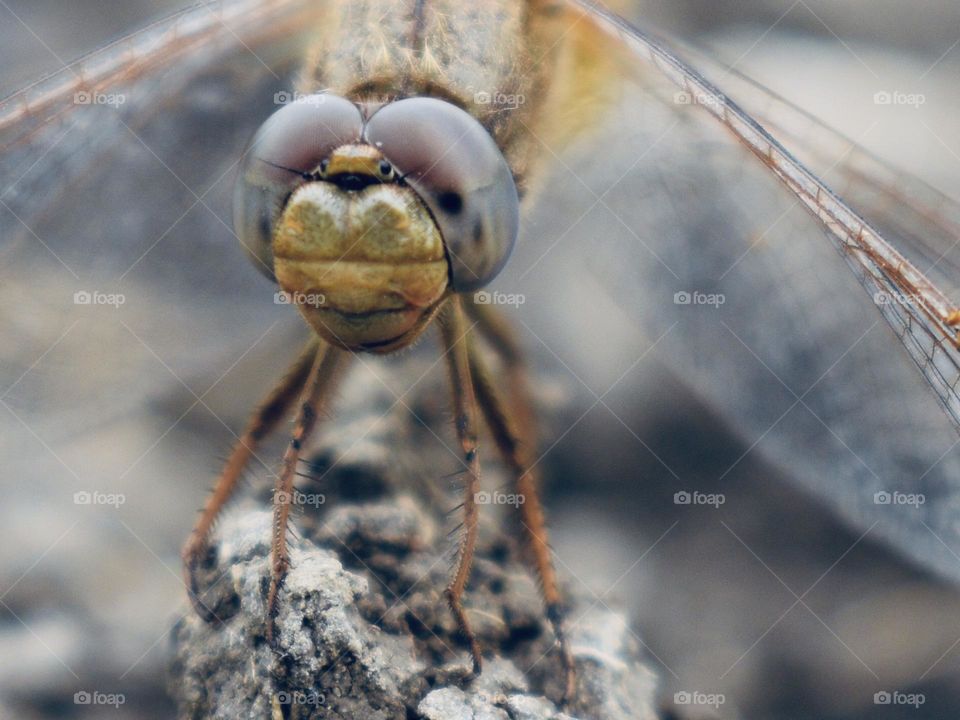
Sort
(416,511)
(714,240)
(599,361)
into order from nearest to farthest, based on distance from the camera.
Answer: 1. (416,511)
2. (714,240)
3. (599,361)

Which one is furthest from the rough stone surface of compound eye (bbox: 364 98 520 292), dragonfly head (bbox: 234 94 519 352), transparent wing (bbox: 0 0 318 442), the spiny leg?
transparent wing (bbox: 0 0 318 442)

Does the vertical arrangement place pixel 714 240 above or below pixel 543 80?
below

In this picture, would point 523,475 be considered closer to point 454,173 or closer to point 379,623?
point 379,623

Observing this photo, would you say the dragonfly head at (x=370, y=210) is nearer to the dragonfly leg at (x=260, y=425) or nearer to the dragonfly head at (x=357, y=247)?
the dragonfly head at (x=357, y=247)

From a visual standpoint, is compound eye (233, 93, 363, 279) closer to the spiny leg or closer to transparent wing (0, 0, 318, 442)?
the spiny leg

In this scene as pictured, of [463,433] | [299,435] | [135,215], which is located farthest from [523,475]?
[135,215]

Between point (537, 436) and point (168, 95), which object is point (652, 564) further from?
point (168, 95)

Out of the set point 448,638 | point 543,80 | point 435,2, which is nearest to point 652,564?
point 448,638
